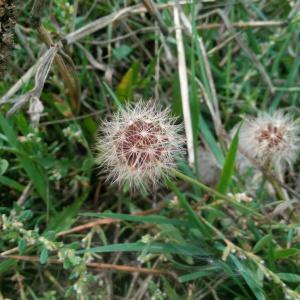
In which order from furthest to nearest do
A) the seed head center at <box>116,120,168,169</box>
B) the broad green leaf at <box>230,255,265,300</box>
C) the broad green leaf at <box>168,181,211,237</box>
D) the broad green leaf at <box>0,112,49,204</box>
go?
the broad green leaf at <box>0,112,49,204</box> < the broad green leaf at <box>168,181,211,237</box> < the broad green leaf at <box>230,255,265,300</box> < the seed head center at <box>116,120,168,169</box>

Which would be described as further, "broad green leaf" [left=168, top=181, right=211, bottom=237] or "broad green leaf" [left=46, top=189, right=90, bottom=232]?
"broad green leaf" [left=46, top=189, right=90, bottom=232]

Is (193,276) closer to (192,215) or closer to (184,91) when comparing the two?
(192,215)

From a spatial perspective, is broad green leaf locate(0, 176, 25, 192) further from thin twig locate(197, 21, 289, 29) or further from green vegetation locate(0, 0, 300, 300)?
thin twig locate(197, 21, 289, 29)

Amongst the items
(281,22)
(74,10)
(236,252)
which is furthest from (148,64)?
(236,252)

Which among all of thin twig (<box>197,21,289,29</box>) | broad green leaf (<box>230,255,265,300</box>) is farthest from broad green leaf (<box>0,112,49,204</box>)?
thin twig (<box>197,21,289,29</box>)

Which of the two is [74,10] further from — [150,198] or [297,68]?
[297,68]

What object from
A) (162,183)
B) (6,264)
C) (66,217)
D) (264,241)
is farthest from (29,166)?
(264,241)
